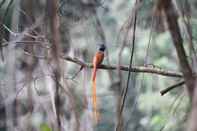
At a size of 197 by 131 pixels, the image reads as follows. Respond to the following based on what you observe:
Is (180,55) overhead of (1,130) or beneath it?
overhead

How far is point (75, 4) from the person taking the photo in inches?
79.7

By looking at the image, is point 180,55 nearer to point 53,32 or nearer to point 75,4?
point 53,32

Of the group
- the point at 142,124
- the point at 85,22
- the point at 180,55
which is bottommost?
the point at 142,124

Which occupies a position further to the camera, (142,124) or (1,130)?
(142,124)

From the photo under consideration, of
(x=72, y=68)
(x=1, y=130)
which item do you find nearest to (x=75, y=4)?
(x=1, y=130)

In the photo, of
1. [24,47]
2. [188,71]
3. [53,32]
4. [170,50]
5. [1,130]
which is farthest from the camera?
[170,50]

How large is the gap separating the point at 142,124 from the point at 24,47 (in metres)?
4.00

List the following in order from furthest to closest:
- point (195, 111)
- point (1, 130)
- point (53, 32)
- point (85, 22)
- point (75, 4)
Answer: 1. point (1, 130)
2. point (75, 4)
3. point (85, 22)
4. point (53, 32)
5. point (195, 111)

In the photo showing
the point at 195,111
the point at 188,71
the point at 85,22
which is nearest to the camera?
the point at 195,111

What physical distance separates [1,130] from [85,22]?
8.76 ft

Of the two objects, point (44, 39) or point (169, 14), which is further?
point (44, 39)

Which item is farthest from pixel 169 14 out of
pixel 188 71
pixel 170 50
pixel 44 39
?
pixel 170 50

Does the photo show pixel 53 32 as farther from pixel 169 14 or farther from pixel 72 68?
pixel 72 68

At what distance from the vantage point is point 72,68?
529 cm
